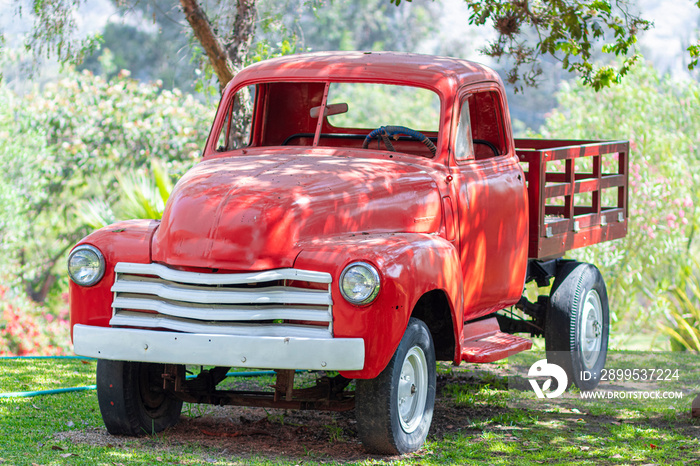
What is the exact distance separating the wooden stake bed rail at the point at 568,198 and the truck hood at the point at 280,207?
4.85ft

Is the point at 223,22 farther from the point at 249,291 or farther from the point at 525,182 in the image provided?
the point at 249,291

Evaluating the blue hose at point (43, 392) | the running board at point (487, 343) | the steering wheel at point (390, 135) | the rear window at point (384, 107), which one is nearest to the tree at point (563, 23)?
the steering wheel at point (390, 135)

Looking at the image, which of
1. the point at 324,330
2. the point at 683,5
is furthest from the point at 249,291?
the point at 683,5

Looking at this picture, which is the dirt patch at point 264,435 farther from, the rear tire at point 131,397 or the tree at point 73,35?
the tree at point 73,35

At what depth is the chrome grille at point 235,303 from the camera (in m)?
4.35

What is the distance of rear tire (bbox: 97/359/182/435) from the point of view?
196 inches

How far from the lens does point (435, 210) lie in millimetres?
5277

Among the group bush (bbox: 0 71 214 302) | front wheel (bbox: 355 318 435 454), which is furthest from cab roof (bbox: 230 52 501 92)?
bush (bbox: 0 71 214 302)

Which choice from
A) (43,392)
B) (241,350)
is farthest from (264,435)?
(43,392)

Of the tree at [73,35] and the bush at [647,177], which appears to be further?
the bush at [647,177]

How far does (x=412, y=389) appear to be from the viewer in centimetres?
484

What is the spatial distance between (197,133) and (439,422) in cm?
1245

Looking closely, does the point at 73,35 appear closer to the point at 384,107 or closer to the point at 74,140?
the point at 74,140

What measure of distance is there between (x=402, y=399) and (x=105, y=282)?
171 cm
